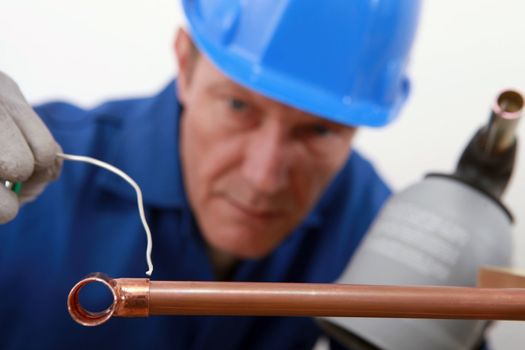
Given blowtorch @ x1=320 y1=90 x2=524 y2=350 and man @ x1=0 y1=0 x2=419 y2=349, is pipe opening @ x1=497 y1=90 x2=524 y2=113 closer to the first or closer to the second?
blowtorch @ x1=320 y1=90 x2=524 y2=350

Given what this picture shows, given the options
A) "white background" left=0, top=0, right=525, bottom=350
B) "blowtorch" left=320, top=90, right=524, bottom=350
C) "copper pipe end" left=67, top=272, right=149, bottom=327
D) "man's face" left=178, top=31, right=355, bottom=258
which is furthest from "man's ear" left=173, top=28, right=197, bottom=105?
"copper pipe end" left=67, top=272, right=149, bottom=327

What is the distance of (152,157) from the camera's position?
→ 0.92 m

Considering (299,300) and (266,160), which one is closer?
(299,300)

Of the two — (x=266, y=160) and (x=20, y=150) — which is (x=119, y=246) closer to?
(x=266, y=160)

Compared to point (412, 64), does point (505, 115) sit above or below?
above

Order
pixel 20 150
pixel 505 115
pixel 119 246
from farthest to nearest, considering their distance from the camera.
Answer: pixel 119 246 → pixel 505 115 → pixel 20 150

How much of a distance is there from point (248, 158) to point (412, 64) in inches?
18.9

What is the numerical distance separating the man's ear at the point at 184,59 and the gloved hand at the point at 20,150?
1.16 feet

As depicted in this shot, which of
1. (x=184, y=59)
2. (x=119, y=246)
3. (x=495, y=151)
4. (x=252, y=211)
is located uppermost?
(x=495, y=151)

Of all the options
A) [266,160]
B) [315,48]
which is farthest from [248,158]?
[315,48]

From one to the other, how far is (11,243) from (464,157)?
0.59 metres

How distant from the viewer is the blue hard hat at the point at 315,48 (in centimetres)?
69

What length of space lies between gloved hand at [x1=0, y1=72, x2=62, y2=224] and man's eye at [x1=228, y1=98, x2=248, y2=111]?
0.28 metres

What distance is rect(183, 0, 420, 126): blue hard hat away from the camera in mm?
692
